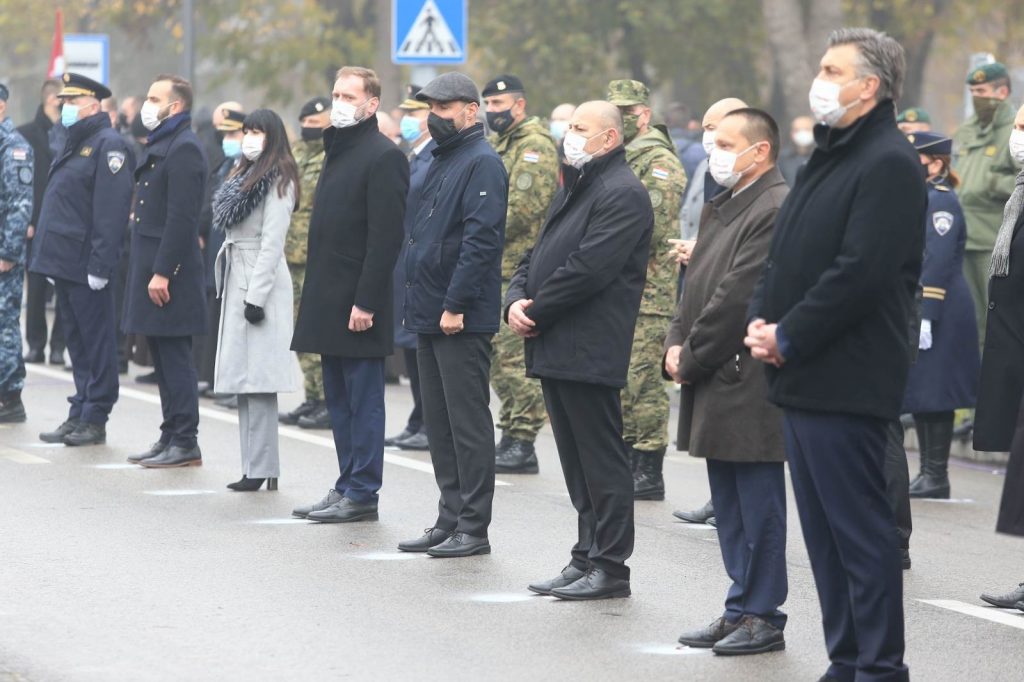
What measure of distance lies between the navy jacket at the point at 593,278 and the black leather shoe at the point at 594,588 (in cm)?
75

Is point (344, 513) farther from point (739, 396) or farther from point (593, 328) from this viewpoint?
point (739, 396)

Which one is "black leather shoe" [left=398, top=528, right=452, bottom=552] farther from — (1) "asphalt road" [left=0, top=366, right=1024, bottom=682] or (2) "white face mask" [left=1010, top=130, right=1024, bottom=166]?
(2) "white face mask" [left=1010, top=130, right=1024, bottom=166]

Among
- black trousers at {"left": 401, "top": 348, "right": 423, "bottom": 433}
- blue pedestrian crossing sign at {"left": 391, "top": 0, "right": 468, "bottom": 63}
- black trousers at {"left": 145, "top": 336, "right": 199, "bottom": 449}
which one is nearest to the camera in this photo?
black trousers at {"left": 145, "top": 336, "right": 199, "bottom": 449}

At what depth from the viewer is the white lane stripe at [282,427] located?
36.6ft

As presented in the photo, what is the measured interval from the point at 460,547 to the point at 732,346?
7.04 ft

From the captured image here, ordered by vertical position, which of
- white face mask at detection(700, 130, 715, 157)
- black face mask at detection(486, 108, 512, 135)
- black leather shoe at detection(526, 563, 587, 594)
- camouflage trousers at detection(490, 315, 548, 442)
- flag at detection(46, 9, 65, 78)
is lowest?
black leather shoe at detection(526, 563, 587, 594)

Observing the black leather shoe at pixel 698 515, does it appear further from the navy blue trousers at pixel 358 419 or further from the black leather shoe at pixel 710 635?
the black leather shoe at pixel 710 635

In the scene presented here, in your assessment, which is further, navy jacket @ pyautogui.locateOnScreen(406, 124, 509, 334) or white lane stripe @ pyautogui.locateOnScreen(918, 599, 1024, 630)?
navy jacket @ pyautogui.locateOnScreen(406, 124, 509, 334)

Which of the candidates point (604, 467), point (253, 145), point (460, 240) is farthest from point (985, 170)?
point (604, 467)

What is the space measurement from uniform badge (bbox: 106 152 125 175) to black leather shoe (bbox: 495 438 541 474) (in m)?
2.92

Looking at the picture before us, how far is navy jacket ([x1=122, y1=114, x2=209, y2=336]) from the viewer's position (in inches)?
415

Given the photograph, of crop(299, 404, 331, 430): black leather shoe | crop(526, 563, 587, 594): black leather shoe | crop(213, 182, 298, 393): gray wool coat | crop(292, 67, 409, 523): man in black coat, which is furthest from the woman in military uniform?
crop(299, 404, 331, 430): black leather shoe

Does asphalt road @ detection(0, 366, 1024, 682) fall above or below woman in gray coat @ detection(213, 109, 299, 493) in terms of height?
below

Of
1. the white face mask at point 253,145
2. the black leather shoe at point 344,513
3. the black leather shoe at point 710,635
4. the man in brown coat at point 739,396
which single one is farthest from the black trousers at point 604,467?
the white face mask at point 253,145
